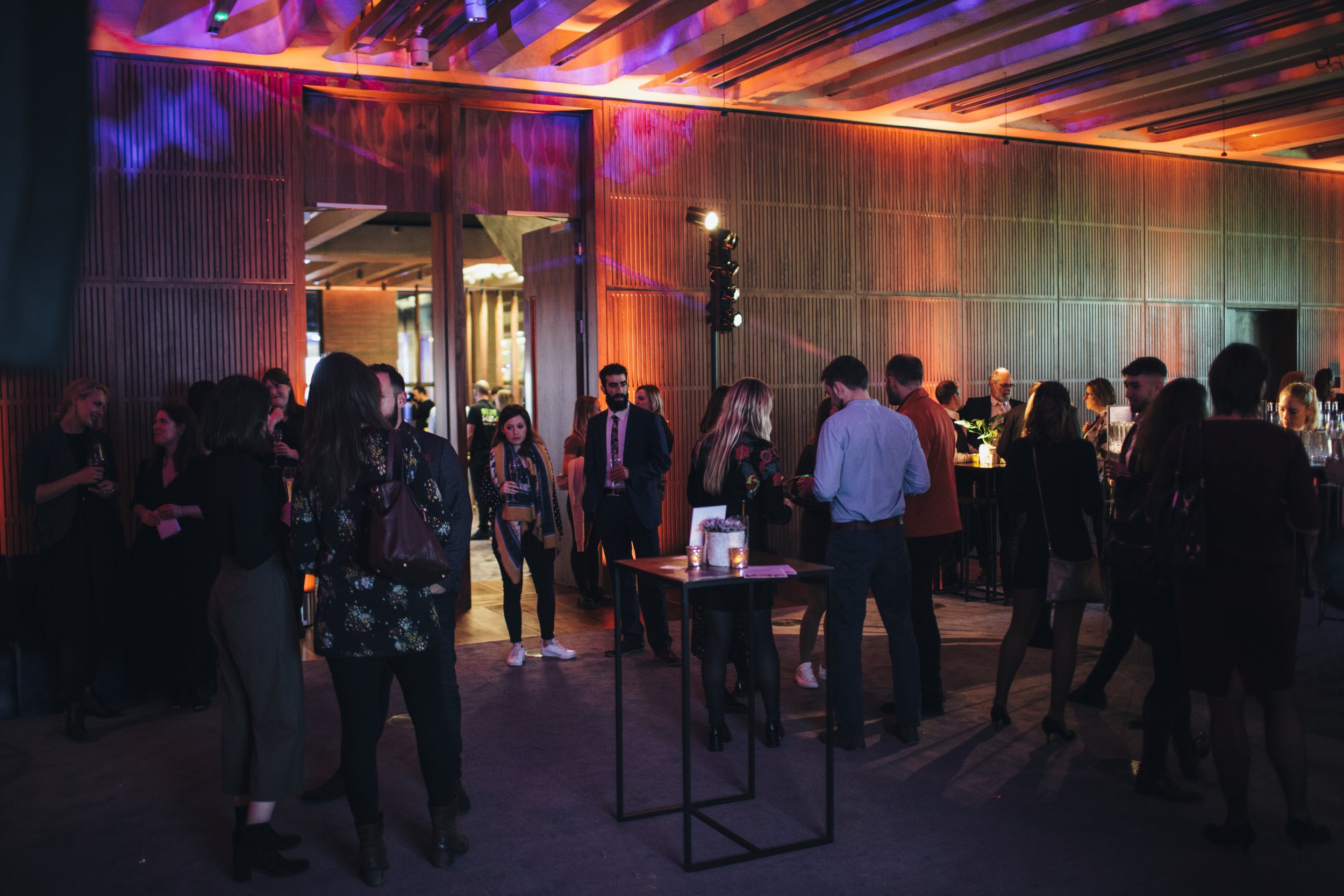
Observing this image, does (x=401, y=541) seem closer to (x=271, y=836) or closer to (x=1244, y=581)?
(x=271, y=836)

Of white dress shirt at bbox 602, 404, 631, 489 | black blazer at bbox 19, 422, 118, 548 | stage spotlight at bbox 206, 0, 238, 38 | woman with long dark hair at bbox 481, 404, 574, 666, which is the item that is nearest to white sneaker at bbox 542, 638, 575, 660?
woman with long dark hair at bbox 481, 404, 574, 666

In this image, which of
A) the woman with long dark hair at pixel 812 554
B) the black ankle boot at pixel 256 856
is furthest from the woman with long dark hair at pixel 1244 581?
the black ankle boot at pixel 256 856

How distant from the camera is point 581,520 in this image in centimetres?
820

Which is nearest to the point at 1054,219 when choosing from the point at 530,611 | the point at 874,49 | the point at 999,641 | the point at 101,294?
the point at 874,49

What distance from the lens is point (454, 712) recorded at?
4.12m

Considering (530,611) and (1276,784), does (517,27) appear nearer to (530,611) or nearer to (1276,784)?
(530,611)

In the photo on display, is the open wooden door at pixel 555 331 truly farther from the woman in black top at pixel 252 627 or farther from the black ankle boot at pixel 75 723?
the woman in black top at pixel 252 627

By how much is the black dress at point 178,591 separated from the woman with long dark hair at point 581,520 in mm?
2730

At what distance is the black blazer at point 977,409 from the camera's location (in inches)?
400

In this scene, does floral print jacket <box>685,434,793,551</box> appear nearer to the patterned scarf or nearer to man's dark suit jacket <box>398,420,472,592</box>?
man's dark suit jacket <box>398,420,472,592</box>

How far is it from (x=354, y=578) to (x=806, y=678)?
3.11 metres

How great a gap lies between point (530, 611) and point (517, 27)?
4155 mm

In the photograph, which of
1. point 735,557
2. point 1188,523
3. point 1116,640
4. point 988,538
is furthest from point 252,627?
point 988,538

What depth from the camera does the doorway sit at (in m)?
12.7
